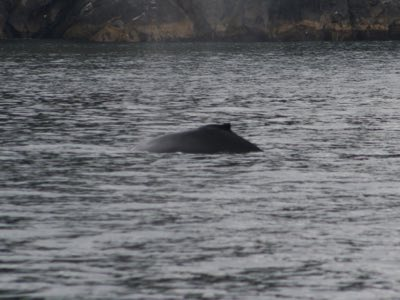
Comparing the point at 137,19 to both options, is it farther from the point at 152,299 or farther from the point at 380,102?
the point at 152,299

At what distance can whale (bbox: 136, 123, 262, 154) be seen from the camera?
29438 mm

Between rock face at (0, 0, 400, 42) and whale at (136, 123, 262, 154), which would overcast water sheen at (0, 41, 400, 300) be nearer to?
whale at (136, 123, 262, 154)

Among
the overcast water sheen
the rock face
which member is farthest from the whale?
the rock face

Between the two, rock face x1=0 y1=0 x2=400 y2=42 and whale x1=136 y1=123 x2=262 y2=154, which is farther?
rock face x1=0 y1=0 x2=400 y2=42

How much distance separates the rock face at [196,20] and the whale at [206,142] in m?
133

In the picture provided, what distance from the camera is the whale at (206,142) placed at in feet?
96.6

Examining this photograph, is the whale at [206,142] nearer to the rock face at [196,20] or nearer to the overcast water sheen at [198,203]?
the overcast water sheen at [198,203]

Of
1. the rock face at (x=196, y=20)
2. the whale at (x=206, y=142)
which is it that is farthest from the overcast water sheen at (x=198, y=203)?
the rock face at (x=196, y=20)

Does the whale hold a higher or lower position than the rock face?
higher

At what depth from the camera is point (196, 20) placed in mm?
168375

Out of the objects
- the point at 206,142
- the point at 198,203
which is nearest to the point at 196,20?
the point at 206,142

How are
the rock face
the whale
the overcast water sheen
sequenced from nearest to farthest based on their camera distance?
the overcast water sheen
the whale
the rock face

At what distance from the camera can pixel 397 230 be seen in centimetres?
1883

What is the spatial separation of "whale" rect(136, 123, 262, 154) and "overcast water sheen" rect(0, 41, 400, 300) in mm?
578
